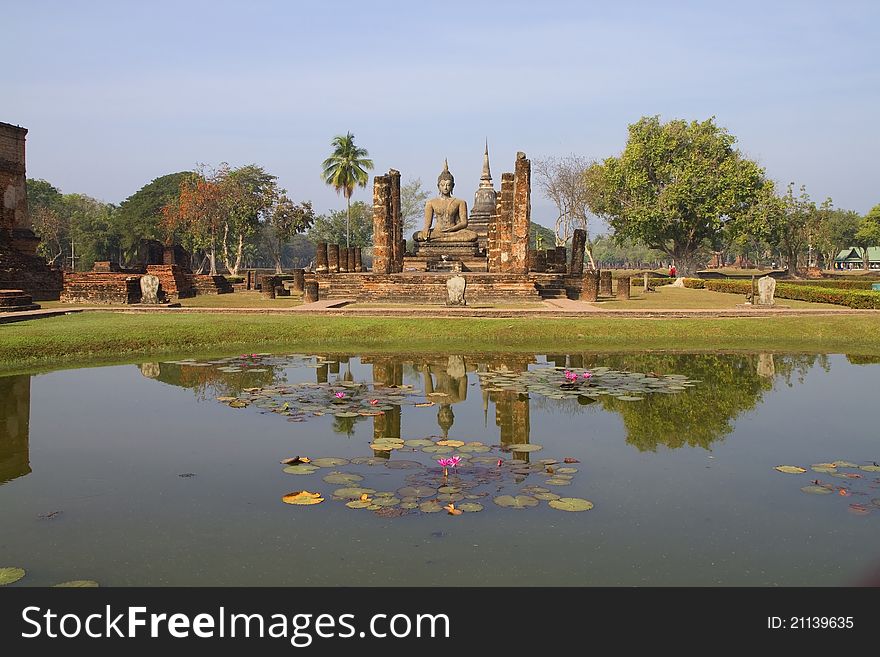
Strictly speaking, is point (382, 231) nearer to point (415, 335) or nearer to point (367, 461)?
point (415, 335)

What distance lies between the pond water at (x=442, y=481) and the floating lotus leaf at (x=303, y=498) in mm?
63

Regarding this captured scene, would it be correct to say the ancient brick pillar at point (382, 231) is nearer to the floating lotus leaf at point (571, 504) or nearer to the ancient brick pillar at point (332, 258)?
the ancient brick pillar at point (332, 258)

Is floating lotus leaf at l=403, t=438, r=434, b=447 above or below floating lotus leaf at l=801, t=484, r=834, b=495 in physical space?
above

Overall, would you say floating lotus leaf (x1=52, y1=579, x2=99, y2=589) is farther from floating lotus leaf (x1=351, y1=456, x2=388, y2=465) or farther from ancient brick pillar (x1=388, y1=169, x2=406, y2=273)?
ancient brick pillar (x1=388, y1=169, x2=406, y2=273)

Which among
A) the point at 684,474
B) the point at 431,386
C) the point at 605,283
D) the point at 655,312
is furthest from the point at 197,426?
the point at 605,283

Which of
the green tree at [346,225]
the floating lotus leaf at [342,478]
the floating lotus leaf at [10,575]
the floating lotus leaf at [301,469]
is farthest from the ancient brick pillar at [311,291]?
the green tree at [346,225]

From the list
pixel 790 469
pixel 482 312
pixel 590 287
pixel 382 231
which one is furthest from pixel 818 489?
pixel 382 231

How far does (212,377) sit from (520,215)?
16440 mm

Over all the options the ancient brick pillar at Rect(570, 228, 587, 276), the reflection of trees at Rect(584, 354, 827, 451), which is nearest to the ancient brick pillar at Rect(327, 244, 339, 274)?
the ancient brick pillar at Rect(570, 228, 587, 276)

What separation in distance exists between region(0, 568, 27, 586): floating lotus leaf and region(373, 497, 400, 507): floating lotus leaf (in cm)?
240

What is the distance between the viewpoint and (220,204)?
167ft

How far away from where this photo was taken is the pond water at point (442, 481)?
189 inches

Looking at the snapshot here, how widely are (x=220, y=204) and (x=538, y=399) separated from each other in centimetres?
4511

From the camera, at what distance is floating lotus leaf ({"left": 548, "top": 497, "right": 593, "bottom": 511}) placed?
5.74m
